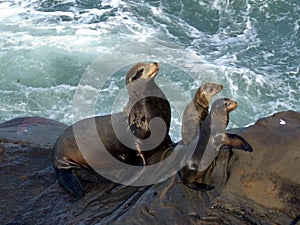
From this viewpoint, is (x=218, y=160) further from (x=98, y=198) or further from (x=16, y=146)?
(x=16, y=146)

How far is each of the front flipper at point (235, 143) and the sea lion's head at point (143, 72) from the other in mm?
1566

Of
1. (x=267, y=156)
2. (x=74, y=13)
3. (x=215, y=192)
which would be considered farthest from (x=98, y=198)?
(x=74, y=13)

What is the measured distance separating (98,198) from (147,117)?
3.46ft

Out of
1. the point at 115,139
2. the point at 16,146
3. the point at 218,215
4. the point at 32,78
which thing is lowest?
the point at 32,78

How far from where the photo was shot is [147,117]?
507cm

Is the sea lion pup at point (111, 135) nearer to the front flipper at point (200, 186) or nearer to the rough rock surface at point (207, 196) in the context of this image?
the rough rock surface at point (207, 196)

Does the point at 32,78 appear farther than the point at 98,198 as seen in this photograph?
Yes

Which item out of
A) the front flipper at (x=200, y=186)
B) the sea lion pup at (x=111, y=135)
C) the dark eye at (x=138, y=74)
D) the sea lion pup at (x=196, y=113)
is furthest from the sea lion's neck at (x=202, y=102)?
the front flipper at (x=200, y=186)

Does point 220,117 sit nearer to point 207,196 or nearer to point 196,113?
point 196,113

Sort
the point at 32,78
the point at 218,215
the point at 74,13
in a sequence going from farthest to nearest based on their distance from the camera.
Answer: the point at 74,13 → the point at 32,78 → the point at 218,215

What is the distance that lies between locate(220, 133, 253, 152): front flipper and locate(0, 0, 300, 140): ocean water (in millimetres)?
5439

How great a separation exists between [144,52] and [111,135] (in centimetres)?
694

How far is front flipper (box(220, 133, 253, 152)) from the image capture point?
3.96 meters

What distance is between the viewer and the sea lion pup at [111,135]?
4.94 meters
